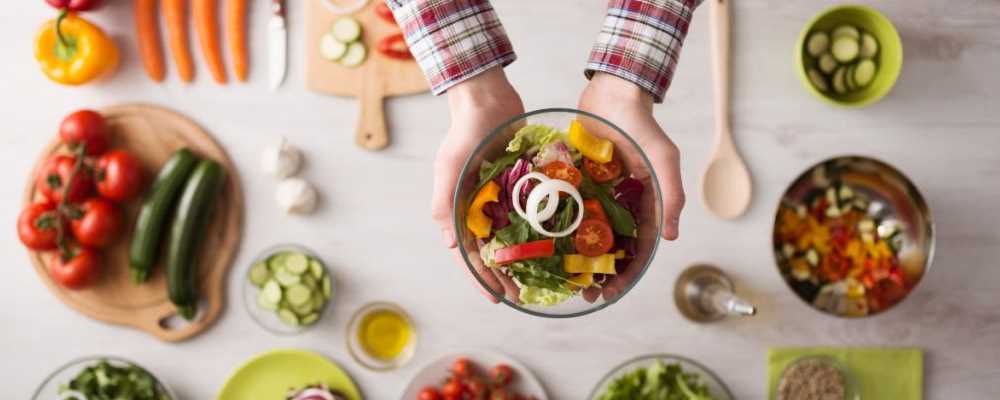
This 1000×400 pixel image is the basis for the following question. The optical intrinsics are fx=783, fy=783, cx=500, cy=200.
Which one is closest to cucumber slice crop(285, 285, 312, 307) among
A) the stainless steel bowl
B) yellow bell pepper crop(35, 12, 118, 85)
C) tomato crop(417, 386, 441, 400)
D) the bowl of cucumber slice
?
the bowl of cucumber slice

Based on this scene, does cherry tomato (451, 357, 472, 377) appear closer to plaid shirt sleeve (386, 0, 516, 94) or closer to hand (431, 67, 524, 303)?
hand (431, 67, 524, 303)

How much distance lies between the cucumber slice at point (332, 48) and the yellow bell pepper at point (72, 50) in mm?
513

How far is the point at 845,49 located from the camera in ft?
6.20

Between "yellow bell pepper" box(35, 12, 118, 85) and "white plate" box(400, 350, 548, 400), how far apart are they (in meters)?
1.07

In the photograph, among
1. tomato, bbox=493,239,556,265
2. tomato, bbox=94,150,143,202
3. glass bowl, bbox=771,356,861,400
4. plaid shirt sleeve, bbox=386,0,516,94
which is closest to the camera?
tomato, bbox=493,239,556,265

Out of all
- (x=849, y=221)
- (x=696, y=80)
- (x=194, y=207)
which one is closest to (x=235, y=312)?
(x=194, y=207)

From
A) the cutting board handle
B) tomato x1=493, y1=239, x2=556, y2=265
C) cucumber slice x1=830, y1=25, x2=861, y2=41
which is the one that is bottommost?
tomato x1=493, y1=239, x2=556, y2=265

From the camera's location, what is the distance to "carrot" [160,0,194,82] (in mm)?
1878

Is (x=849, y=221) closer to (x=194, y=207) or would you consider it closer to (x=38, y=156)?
(x=194, y=207)

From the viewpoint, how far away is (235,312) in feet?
6.36

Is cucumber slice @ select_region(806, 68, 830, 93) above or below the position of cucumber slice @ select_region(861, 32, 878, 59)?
below

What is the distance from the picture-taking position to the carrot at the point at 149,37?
189 centimetres

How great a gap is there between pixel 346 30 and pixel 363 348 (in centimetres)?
77

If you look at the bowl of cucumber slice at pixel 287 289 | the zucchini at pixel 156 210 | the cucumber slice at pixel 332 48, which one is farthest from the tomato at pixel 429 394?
the cucumber slice at pixel 332 48
